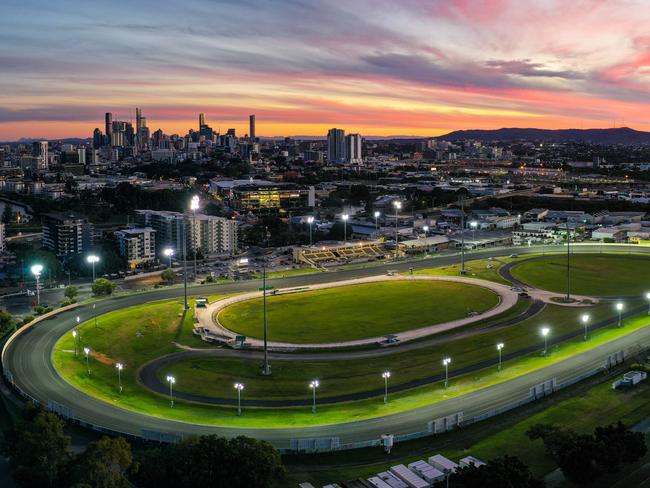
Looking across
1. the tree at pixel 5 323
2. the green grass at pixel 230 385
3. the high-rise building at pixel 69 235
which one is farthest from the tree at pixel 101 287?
the high-rise building at pixel 69 235

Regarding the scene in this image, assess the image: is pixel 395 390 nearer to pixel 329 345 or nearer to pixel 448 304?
pixel 329 345

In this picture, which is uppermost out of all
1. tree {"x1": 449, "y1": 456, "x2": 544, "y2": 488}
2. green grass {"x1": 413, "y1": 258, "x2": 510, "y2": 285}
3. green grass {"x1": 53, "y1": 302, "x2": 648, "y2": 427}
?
tree {"x1": 449, "y1": 456, "x2": 544, "y2": 488}

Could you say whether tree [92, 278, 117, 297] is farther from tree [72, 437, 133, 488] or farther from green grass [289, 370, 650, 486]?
green grass [289, 370, 650, 486]

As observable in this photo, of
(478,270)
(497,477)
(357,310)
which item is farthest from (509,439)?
(478,270)

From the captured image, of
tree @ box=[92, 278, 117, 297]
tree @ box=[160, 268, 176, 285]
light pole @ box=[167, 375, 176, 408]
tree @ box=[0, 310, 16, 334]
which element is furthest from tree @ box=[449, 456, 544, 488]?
tree @ box=[160, 268, 176, 285]

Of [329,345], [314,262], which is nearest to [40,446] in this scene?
[329,345]

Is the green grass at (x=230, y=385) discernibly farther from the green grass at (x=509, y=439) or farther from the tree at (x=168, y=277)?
the tree at (x=168, y=277)

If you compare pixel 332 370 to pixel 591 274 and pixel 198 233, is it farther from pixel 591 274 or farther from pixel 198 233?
pixel 198 233
